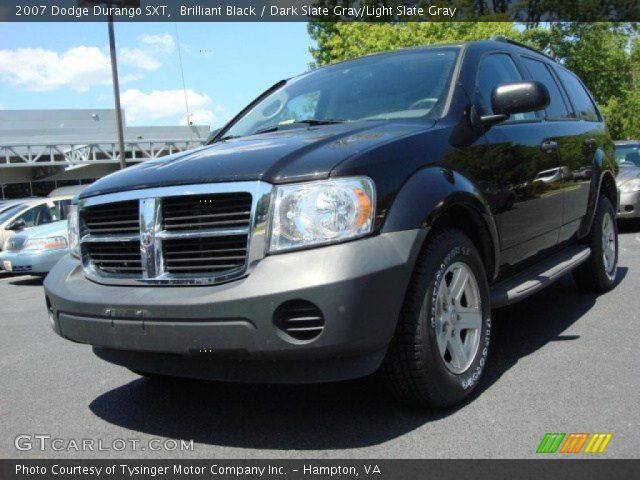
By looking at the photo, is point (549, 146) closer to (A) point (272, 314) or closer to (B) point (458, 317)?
(B) point (458, 317)

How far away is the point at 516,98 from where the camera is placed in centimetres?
381

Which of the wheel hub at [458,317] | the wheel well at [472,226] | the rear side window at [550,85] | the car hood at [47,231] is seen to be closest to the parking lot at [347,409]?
the wheel hub at [458,317]

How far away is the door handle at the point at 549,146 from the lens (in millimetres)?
4613

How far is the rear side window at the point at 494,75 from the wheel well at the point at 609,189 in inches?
66.5

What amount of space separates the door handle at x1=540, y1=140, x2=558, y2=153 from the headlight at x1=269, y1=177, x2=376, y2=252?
217cm

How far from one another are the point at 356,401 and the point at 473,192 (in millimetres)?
1257

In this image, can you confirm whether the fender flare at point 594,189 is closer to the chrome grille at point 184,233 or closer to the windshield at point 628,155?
the chrome grille at point 184,233

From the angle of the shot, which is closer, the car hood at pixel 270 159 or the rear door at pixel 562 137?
the car hood at pixel 270 159

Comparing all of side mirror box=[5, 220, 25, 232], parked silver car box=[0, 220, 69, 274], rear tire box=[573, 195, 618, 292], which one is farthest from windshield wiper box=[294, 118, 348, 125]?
side mirror box=[5, 220, 25, 232]

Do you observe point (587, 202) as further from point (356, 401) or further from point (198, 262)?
point (198, 262)

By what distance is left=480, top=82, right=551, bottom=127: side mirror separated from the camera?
3.80 meters

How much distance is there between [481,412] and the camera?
10.9 feet

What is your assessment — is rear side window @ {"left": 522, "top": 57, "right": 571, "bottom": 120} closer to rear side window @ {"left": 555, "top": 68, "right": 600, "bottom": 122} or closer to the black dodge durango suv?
rear side window @ {"left": 555, "top": 68, "right": 600, "bottom": 122}
